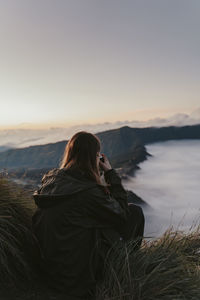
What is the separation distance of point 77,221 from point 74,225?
5 cm

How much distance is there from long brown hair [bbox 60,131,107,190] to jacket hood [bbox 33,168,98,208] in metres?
0.08

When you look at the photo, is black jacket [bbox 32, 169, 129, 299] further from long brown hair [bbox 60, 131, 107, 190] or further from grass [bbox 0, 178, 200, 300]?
grass [bbox 0, 178, 200, 300]

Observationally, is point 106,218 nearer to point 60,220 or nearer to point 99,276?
point 60,220

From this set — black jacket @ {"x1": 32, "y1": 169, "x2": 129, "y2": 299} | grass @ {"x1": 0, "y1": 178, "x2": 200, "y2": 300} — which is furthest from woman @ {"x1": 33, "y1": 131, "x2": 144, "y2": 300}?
grass @ {"x1": 0, "y1": 178, "x2": 200, "y2": 300}

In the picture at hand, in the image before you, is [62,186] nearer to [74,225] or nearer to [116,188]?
[74,225]

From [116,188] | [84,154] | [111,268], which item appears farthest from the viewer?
[116,188]

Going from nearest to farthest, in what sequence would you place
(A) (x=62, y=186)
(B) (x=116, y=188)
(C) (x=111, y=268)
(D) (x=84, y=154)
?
(A) (x=62, y=186) < (C) (x=111, y=268) < (D) (x=84, y=154) < (B) (x=116, y=188)

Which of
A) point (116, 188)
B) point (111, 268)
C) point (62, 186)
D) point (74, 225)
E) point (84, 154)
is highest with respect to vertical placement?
point (84, 154)

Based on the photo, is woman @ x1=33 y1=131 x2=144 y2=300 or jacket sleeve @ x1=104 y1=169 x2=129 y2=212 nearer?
woman @ x1=33 y1=131 x2=144 y2=300

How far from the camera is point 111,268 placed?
2.86 m

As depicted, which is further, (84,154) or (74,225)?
(84,154)

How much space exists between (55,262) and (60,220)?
46 cm

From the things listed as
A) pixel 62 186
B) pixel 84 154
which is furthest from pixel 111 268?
pixel 84 154

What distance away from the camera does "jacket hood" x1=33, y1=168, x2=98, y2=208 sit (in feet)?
8.80
